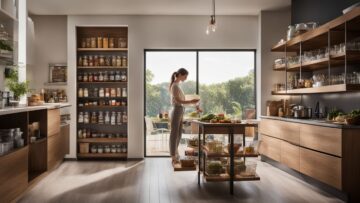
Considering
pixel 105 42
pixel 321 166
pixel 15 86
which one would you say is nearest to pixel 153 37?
pixel 105 42

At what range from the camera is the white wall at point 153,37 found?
7504 mm

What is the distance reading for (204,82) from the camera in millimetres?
7793

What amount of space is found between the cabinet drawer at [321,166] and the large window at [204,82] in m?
2.63

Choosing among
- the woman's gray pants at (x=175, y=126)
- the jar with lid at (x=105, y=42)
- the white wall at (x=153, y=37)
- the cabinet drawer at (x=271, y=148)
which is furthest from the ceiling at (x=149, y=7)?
the cabinet drawer at (x=271, y=148)

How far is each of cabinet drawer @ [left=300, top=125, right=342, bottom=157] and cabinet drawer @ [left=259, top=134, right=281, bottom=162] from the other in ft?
2.87

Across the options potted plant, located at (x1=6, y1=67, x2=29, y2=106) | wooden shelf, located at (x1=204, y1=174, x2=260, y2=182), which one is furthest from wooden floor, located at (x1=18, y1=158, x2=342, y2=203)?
potted plant, located at (x1=6, y1=67, x2=29, y2=106)

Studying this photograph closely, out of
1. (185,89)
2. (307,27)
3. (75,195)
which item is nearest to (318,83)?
(307,27)

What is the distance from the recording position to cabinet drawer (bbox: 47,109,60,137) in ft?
17.9

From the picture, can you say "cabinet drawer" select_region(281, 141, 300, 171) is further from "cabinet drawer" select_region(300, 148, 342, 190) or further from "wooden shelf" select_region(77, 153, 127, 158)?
"wooden shelf" select_region(77, 153, 127, 158)

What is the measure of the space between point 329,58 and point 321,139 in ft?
3.51

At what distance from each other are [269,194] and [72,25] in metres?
5.04

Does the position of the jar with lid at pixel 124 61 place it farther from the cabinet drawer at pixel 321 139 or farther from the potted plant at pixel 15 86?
the cabinet drawer at pixel 321 139

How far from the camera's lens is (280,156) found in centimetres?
607

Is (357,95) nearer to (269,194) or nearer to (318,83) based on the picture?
(318,83)
